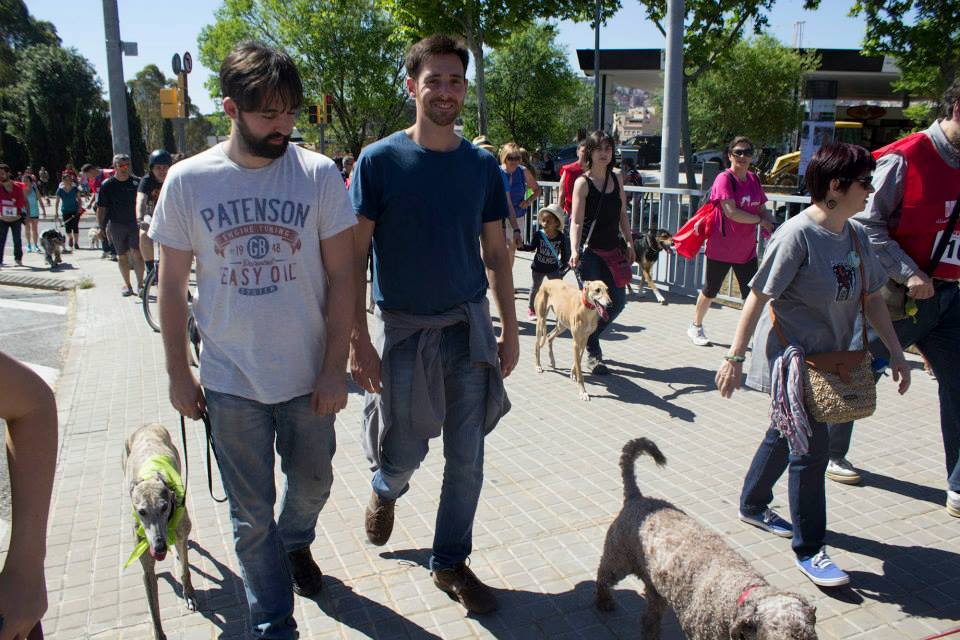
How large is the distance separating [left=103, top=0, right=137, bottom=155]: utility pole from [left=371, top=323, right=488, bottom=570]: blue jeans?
13285 millimetres

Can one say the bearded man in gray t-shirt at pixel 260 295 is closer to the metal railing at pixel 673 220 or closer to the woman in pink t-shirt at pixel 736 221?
the woman in pink t-shirt at pixel 736 221

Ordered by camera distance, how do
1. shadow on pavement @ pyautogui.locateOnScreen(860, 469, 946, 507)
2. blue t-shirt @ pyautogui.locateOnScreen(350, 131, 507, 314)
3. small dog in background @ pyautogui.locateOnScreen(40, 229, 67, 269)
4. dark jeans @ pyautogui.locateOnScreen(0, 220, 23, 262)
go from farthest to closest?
dark jeans @ pyautogui.locateOnScreen(0, 220, 23, 262) < small dog in background @ pyautogui.locateOnScreen(40, 229, 67, 269) < shadow on pavement @ pyautogui.locateOnScreen(860, 469, 946, 507) < blue t-shirt @ pyautogui.locateOnScreen(350, 131, 507, 314)

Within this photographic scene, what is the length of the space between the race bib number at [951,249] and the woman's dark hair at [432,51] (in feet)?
8.73

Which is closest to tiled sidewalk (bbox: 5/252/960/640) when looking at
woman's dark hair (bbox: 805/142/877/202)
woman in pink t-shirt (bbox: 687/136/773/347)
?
woman in pink t-shirt (bbox: 687/136/773/347)

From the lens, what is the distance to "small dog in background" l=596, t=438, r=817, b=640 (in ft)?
7.48

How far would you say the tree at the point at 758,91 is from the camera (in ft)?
128

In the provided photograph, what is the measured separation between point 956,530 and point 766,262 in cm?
188

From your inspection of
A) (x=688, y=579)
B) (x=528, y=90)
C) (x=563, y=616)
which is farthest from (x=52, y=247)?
(x=528, y=90)

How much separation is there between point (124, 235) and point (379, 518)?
29.6 feet

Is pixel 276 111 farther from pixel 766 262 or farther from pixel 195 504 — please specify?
pixel 195 504


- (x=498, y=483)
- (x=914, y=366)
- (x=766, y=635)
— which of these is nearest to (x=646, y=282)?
(x=914, y=366)

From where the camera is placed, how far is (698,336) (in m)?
7.69

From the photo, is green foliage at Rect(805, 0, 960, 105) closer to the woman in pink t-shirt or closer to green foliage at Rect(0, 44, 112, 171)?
the woman in pink t-shirt

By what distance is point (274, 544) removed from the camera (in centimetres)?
279
